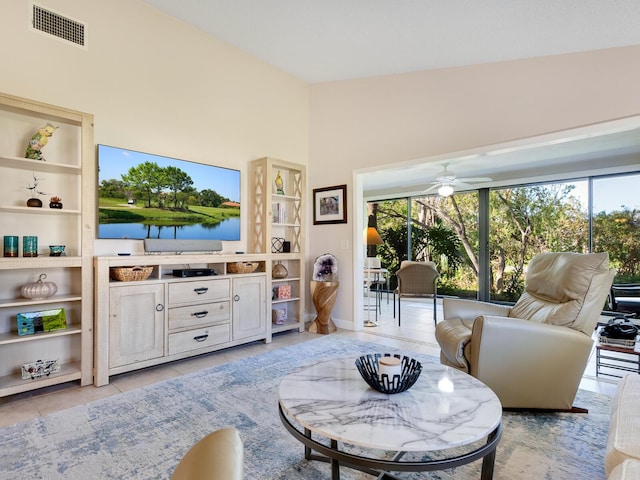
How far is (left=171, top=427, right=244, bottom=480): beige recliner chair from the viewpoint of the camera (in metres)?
0.52

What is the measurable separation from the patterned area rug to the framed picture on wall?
2.45 meters

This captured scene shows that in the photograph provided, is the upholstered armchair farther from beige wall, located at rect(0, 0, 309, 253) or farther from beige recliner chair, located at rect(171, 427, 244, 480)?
beige recliner chair, located at rect(171, 427, 244, 480)

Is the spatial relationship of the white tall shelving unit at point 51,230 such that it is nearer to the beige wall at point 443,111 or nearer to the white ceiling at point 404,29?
the white ceiling at point 404,29

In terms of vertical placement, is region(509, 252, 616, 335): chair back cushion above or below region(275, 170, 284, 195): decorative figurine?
below

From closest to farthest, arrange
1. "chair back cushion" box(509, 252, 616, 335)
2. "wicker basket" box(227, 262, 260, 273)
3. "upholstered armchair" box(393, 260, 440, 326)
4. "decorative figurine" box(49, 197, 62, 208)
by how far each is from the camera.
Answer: "chair back cushion" box(509, 252, 616, 335) < "decorative figurine" box(49, 197, 62, 208) < "wicker basket" box(227, 262, 260, 273) < "upholstered armchair" box(393, 260, 440, 326)

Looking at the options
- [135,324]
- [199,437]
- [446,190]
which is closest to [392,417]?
[199,437]

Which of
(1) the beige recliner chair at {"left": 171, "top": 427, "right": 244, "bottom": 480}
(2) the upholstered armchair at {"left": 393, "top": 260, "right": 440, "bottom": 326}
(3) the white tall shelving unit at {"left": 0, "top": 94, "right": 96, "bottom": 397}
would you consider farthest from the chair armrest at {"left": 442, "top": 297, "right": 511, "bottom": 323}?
(3) the white tall shelving unit at {"left": 0, "top": 94, "right": 96, "bottom": 397}

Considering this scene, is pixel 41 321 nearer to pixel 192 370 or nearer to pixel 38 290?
pixel 38 290

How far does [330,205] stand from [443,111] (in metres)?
1.76

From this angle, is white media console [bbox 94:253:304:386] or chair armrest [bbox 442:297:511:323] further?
chair armrest [bbox 442:297:511:323]

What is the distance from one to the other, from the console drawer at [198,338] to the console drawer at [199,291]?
0.91 ft

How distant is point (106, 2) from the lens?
3047 millimetres

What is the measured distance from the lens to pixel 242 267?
12.0 ft

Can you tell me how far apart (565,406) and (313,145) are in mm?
3950
